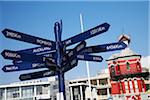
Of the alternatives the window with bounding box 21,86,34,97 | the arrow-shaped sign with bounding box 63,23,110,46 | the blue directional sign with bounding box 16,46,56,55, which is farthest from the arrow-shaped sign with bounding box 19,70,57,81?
the window with bounding box 21,86,34,97

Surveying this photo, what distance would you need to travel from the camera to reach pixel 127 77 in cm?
4709

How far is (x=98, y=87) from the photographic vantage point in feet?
218

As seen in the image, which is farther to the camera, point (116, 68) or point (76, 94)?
point (76, 94)

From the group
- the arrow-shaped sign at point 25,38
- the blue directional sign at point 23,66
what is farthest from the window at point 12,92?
the arrow-shaped sign at point 25,38

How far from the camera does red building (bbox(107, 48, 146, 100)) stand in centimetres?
4609

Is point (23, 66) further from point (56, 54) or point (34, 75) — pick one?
point (56, 54)

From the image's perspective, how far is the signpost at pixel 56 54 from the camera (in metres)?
7.62

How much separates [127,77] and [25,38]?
135 feet

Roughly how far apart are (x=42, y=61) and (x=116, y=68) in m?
41.9

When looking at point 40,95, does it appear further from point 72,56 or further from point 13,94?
point 72,56

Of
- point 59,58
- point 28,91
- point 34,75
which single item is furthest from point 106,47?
point 28,91

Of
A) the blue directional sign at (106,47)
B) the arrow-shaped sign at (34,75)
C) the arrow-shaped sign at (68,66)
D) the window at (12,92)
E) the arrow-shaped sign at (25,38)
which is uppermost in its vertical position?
the arrow-shaped sign at (25,38)

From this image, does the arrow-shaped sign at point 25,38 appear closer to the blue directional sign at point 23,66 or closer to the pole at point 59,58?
the pole at point 59,58

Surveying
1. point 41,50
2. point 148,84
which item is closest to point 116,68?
point 148,84
